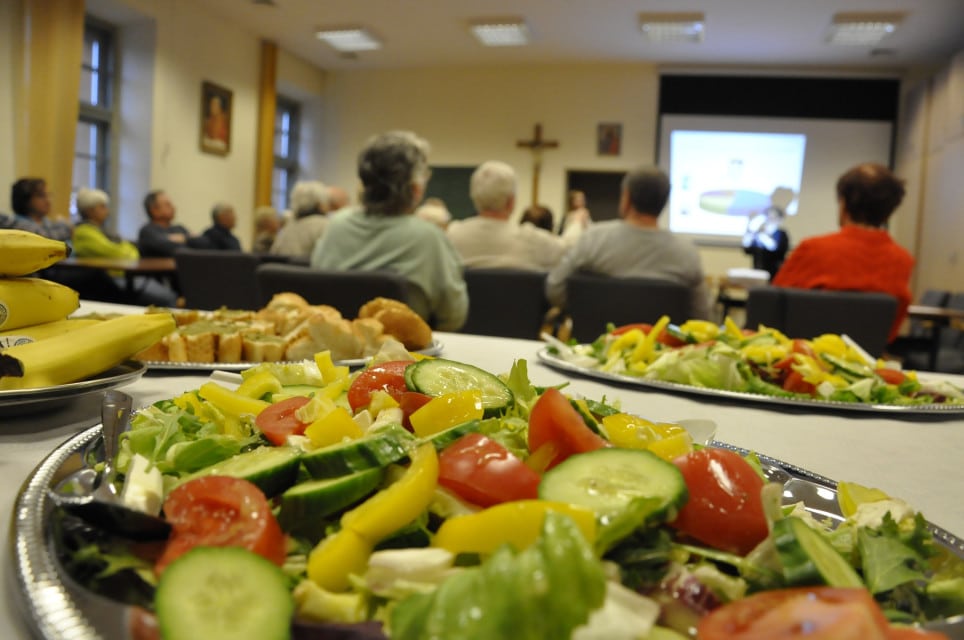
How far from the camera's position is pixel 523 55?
403 inches

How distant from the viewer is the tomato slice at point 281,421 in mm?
618

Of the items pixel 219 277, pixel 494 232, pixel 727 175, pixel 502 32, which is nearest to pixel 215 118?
pixel 502 32

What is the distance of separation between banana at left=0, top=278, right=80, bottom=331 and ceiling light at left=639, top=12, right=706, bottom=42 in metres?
8.20

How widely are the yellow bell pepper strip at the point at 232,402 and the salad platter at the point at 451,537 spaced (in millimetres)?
56

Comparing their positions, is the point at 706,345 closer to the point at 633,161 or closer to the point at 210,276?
the point at 210,276

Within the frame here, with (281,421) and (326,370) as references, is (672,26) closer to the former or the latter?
(326,370)

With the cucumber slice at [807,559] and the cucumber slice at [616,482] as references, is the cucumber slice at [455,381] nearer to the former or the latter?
the cucumber slice at [616,482]

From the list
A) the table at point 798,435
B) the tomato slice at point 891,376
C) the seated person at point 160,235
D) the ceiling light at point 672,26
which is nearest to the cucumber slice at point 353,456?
the table at point 798,435

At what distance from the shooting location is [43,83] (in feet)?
22.8

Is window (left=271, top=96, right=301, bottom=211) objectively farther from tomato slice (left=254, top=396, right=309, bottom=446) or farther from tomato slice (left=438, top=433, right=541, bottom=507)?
tomato slice (left=438, top=433, right=541, bottom=507)

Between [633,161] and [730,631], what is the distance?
10.7m

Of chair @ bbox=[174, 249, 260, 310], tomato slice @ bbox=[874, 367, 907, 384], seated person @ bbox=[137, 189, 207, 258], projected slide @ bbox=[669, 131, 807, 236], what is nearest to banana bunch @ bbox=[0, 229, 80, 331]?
tomato slice @ bbox=[874, 367, 907, 384]

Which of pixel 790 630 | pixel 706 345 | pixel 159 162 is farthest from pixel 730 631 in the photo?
pixel 159 162

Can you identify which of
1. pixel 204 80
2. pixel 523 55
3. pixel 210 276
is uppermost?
pixel 523 55
